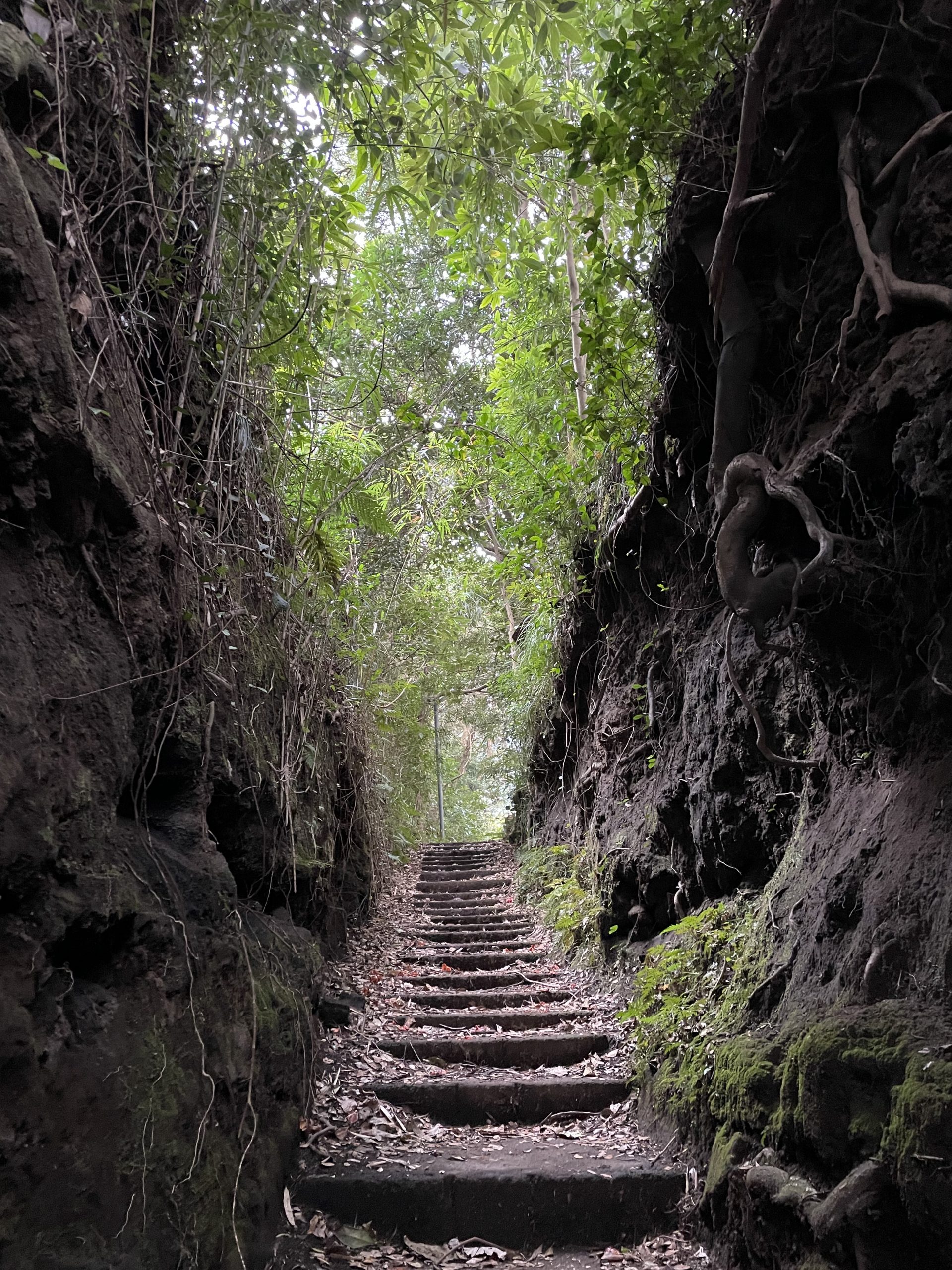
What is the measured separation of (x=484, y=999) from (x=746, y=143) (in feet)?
15.7

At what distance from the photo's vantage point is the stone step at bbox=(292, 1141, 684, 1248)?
2664mm

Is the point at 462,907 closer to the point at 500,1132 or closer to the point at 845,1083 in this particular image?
the point at 500,1132

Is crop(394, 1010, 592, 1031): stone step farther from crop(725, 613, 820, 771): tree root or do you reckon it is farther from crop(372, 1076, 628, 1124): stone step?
crop(725, 613, 820, 771): tree root

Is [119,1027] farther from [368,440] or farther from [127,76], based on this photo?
[368,440]

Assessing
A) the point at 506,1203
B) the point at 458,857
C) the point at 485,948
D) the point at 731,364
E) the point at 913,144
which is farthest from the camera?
the point at 458,857

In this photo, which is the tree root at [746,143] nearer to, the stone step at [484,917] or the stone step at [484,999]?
the stone step at [484,999]

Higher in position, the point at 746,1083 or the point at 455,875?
the point at 746,1083

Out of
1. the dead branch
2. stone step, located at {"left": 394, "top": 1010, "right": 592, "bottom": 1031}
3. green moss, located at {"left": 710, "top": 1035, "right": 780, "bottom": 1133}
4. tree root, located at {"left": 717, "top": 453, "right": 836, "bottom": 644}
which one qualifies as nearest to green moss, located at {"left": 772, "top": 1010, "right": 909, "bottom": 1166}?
green moss, located at {"left": 710, "top": 1035, "right": 780, "bottom": 1133}

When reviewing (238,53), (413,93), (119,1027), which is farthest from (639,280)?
(119,1027)

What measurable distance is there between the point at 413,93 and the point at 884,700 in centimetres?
388

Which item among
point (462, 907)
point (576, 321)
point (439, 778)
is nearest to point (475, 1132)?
point (462, 907)

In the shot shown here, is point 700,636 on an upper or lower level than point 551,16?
lower

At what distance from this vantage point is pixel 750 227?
9.85 feet

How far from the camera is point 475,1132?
333 cm
